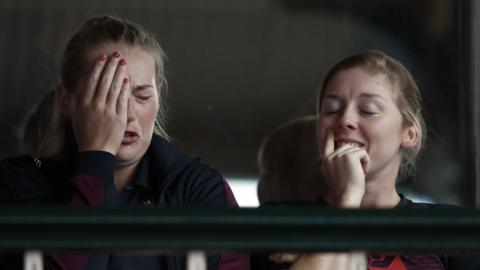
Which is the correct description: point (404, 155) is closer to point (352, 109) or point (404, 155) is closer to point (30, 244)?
point (352, 109)

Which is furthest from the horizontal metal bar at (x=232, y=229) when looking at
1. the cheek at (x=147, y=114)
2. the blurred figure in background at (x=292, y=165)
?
the blurred figure in background at (x=292, y=165)

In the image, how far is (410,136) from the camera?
10.0ft

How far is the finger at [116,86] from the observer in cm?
278

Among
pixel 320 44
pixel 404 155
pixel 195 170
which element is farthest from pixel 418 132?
pixel 320 44

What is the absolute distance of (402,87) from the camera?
3074 mm

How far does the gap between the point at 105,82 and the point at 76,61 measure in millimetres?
215

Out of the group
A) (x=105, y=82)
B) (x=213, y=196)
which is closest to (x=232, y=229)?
(x=213, y=196)

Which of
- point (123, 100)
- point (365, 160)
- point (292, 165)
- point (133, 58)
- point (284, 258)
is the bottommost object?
point (284, 258)

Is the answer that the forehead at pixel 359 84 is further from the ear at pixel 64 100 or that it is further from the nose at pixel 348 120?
the ear at pixel 64 100

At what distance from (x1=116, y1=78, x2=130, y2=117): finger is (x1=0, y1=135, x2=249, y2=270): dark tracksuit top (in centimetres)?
14

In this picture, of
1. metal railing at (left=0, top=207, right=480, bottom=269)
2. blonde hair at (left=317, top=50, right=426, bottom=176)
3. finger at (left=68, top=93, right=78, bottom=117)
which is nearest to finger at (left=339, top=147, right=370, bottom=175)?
blonde hair at (left=317, top=50, right=426, bottom=176)

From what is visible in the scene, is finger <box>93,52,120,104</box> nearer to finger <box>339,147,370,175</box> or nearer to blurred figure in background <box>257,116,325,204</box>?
finger <box>339,147,370,175</box>

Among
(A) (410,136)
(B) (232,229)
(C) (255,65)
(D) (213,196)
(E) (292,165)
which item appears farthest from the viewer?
(C) (255,65)

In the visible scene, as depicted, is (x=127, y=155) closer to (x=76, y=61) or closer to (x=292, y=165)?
(x=76, y=61)
